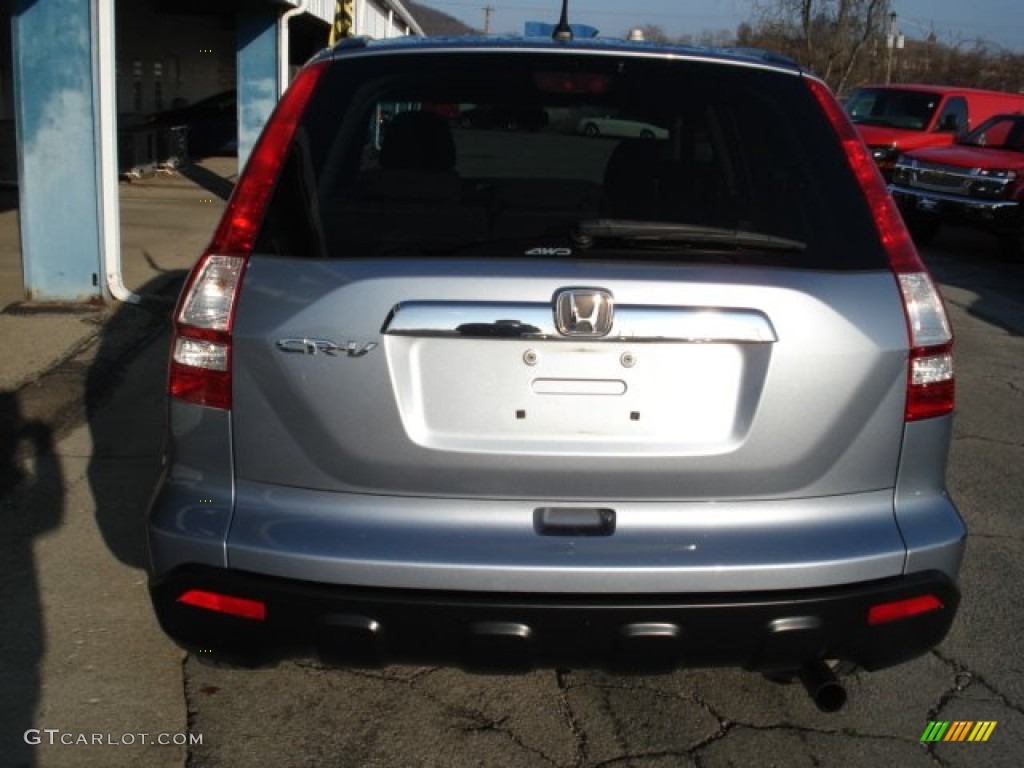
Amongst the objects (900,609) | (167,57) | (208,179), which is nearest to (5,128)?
(208,179)

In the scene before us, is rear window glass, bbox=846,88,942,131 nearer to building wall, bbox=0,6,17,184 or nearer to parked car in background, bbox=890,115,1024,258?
parked car in background, bbox=890,115,1024,258

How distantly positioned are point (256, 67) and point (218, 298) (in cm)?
1399

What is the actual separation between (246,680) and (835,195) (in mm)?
2221

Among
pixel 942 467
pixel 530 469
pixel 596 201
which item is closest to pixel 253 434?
pixel 530 469

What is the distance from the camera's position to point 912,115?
17.9 m

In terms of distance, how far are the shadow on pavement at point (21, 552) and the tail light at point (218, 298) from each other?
46.7 inches

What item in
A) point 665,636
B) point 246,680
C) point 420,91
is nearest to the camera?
point 665,636

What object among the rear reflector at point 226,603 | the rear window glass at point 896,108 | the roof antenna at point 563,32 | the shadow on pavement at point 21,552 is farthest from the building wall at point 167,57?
the rear reflector at point 226,603

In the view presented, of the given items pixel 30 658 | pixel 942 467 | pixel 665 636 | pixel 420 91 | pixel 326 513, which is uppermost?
pixel 420 91

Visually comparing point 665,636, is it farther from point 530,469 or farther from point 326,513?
point 326,513

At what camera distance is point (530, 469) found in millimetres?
2510

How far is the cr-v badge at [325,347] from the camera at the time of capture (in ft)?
8.07

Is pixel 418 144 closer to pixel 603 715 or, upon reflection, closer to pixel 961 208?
pixel 603 715

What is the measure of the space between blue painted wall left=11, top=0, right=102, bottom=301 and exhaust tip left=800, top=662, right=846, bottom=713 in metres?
6.49
